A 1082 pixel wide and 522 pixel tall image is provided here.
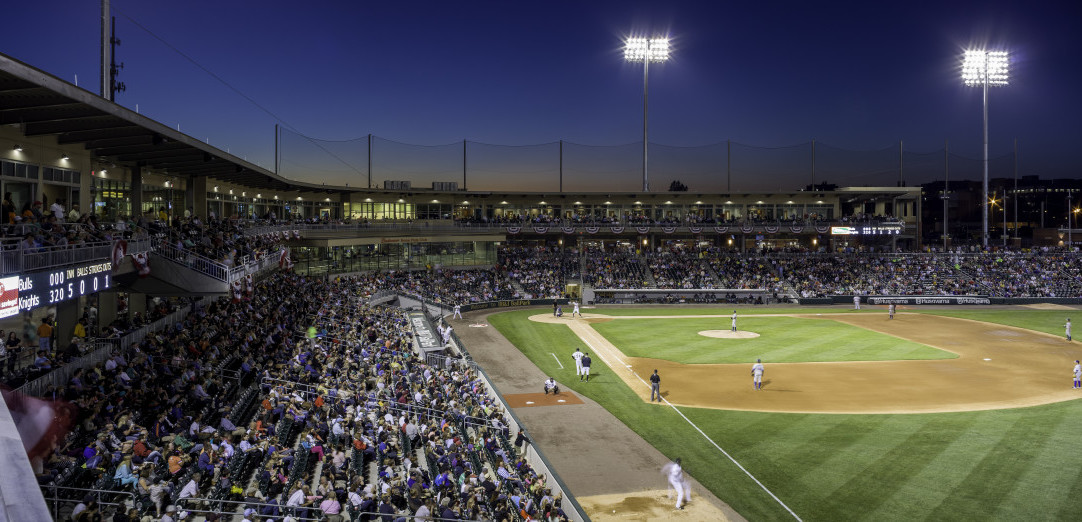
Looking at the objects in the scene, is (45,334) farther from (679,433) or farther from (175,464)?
(679,433)

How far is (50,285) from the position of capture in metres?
13.7

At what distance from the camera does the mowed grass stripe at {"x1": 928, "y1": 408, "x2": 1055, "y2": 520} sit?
1464 cm

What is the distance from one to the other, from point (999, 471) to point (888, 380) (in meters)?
10.6

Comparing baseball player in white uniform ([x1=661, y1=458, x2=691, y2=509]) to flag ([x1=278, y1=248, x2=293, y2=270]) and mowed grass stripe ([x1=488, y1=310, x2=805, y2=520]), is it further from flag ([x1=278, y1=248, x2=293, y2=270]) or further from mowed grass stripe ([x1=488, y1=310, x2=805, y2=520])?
flag ([x1=278, y1=248, x2=293, y2=270])

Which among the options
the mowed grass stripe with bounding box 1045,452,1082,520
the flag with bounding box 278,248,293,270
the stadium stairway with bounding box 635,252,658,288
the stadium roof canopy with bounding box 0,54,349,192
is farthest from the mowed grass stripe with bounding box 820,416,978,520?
the stadium stairway with bounding box 635,252,658,288

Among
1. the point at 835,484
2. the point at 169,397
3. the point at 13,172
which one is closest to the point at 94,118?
the point at 13,172

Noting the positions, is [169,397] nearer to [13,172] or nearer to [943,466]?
[13,172]

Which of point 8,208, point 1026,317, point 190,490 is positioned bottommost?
point 1026,317

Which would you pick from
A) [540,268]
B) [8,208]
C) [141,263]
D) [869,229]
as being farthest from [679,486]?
[869,229]

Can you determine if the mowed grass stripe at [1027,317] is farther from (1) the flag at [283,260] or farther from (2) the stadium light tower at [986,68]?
(1) the flag at [283,260]

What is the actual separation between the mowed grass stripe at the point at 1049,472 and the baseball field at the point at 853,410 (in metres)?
0.05

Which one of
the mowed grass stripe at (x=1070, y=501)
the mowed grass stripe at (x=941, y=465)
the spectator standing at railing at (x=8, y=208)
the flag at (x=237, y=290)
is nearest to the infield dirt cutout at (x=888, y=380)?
the mowed grass stripe at (x=941, y=465)

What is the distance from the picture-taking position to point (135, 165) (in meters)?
24.7

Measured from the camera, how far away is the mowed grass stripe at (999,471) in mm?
14641
